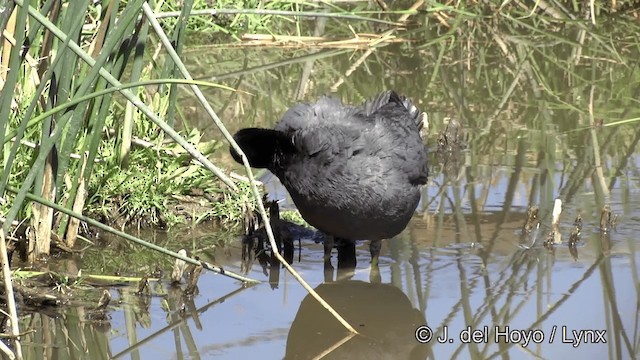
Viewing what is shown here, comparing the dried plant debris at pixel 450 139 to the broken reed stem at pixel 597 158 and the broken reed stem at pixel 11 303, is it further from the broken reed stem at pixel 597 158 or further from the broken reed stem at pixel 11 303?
the broken reed stem at pixel 11 303

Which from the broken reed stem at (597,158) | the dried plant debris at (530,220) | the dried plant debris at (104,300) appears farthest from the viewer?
the broken reed stem at (597,158)

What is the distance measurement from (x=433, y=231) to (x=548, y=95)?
293cm

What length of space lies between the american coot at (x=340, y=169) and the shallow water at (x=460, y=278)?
308 millimetres

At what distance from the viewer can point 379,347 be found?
4266mm

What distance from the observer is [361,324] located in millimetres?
4520

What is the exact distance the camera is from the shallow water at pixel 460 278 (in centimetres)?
425

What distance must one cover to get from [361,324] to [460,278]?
2.22 ft

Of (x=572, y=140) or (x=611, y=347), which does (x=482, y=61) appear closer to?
(x=572, y=140)

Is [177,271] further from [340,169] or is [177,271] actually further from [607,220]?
[607,220]

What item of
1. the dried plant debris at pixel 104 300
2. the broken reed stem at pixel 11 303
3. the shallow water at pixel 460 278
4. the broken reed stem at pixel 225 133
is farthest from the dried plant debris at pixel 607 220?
the broken reed stem at pixel 11 303

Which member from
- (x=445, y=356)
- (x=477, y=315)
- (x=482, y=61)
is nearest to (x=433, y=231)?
(x=477, y=315)

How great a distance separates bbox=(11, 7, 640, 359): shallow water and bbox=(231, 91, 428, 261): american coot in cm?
31

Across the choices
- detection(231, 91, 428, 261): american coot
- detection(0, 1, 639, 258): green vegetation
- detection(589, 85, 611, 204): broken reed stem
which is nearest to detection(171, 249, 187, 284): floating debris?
detection(0, 1, 639, 258): green vegetation

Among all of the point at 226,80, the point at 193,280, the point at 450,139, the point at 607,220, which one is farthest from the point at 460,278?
the point at 226,80
